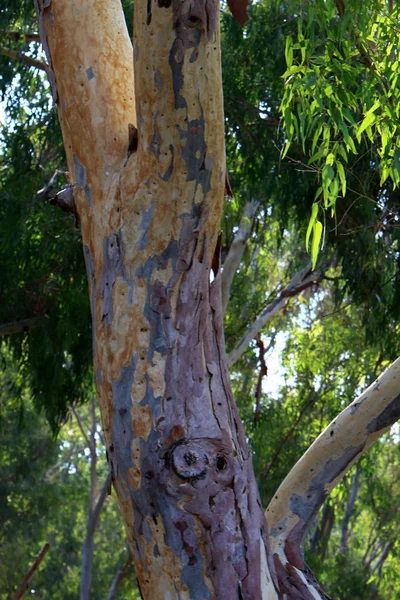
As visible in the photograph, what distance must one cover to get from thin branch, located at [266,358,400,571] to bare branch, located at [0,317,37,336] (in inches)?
151

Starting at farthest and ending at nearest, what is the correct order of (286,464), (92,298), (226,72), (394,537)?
(394,537) → (286,464) → (226,72) → (92,298)

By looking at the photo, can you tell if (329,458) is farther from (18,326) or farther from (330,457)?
(18,326)

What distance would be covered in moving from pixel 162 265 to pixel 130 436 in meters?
0.43

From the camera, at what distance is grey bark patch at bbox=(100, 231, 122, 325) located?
2.26 meters

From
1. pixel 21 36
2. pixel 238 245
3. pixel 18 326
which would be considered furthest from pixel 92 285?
pixel 238 245

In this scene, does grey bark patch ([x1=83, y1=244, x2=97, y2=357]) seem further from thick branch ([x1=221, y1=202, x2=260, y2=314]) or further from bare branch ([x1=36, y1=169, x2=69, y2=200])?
thick branch ([x1=221, y1=202, x2=260, y2=314])

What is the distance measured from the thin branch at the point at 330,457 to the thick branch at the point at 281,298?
17.8ft

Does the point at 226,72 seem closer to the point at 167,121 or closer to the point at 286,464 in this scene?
the point at 167,121

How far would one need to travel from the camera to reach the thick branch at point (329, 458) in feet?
8.34

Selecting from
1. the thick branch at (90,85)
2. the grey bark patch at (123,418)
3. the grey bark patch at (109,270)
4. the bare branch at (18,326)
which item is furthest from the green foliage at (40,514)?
the grey bark patch at (123,418)

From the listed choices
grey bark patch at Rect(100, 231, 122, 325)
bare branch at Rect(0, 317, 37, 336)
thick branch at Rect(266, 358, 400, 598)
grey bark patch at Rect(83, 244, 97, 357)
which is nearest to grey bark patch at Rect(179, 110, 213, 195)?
grey bark patch at Rect(100, 231, 122, 325)

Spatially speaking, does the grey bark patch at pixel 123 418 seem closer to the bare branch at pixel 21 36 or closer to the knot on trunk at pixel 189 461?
the knot on trunk at pixel 189 461

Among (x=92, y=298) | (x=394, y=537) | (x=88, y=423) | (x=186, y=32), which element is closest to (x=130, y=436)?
(x=92, y=298)

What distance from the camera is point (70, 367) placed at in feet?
20.5
